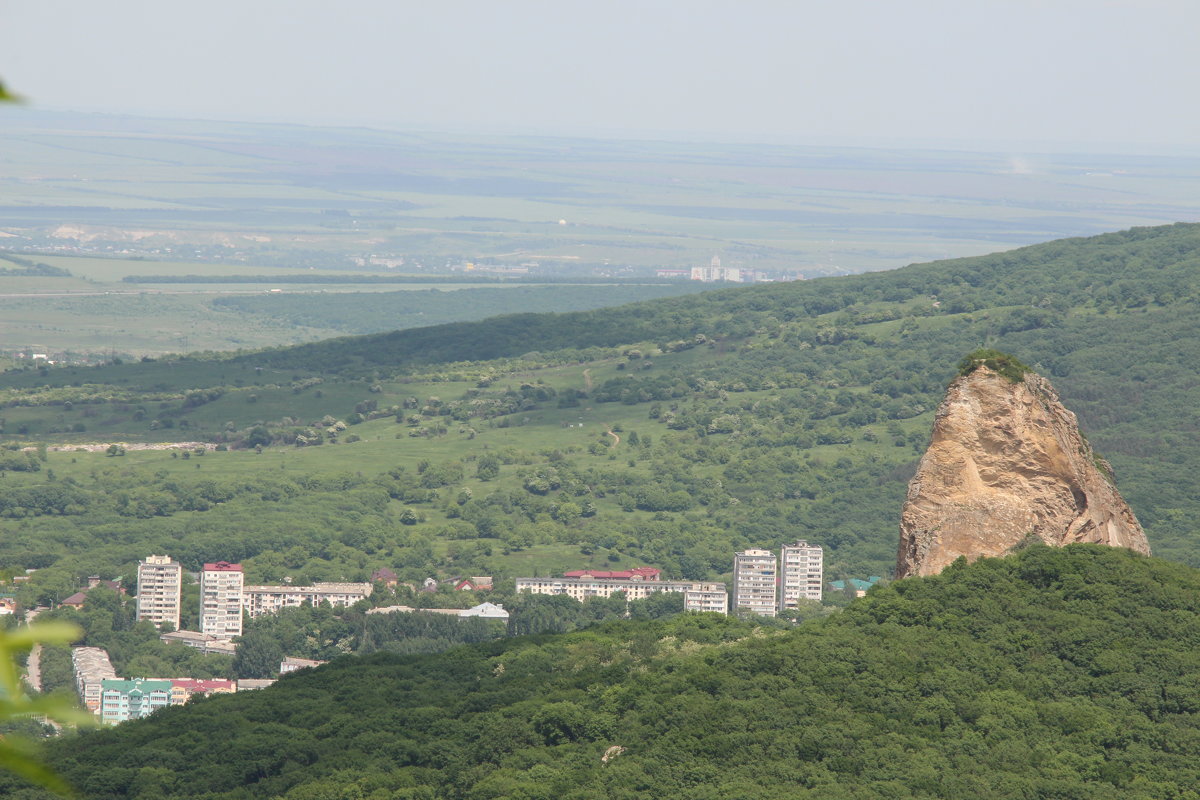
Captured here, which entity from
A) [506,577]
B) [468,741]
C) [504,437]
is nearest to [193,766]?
[468,741]

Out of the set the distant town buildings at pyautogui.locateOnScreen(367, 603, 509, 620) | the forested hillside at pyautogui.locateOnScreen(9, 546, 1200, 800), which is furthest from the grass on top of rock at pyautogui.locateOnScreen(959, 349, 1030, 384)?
the distant town buildings at pyautogui.locateOnScreen(367, 603, 509, 620)

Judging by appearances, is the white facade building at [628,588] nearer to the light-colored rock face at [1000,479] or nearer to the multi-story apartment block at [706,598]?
the multi-story apartment block at [706,598]

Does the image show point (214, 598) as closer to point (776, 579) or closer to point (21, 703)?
point (776, 579)

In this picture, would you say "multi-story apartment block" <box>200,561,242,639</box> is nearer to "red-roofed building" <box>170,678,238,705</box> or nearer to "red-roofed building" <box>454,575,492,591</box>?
"red-roofed building" <box>454,575,492,591</box>

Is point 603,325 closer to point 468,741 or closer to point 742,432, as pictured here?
point 742,432

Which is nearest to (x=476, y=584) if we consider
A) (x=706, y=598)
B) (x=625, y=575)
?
(x=625, y=575)
